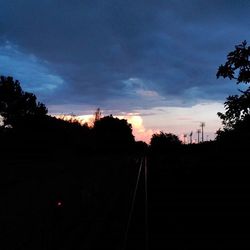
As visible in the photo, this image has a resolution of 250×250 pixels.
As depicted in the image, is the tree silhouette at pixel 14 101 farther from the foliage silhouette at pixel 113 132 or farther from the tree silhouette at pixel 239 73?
the tree silhouette at pixel 239 73

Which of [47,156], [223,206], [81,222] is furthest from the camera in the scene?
[47,156]

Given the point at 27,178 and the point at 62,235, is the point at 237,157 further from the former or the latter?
the point at 62,235

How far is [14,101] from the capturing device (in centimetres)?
7188

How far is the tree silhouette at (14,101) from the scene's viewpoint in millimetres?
69625

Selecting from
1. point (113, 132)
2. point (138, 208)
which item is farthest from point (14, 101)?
point (113, 132)

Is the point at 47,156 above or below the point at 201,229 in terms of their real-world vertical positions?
above

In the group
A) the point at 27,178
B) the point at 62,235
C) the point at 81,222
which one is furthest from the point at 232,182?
the point at 62,235

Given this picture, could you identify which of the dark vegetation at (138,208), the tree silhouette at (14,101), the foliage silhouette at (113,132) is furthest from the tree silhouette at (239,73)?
the foliage silhouette at (113,132)

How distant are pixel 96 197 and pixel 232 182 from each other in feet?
29.4

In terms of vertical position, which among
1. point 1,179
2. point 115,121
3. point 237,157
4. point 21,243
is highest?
point 115,121

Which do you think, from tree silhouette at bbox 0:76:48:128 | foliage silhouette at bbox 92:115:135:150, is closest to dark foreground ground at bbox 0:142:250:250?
tree silhouette at bbox 0:76:48:128

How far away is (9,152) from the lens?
37.2 m

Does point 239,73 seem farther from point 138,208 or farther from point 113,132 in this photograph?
point 113,132

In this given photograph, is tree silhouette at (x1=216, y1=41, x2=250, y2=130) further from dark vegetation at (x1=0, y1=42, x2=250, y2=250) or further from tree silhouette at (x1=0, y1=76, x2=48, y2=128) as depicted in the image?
tree silhouette at (x1=0, y1=76, x2=48, y2=128)
